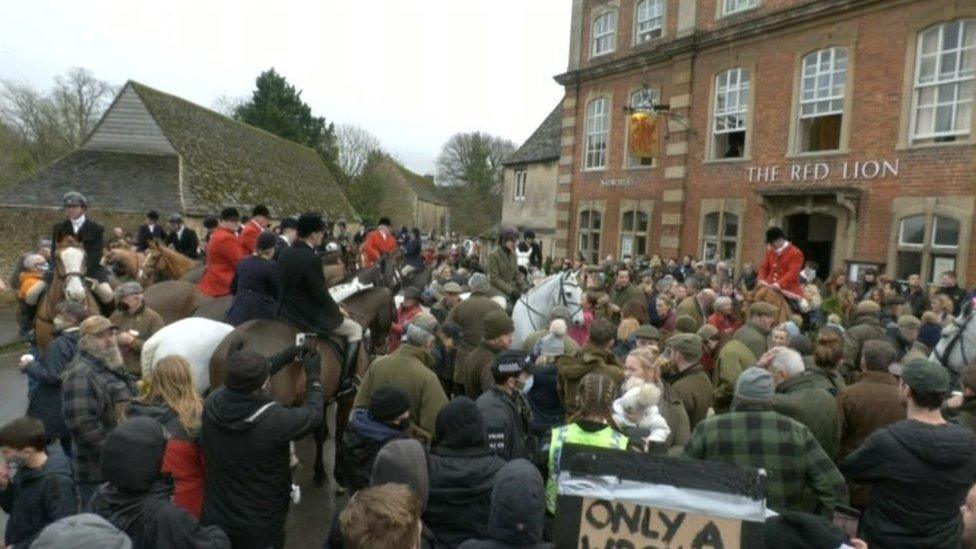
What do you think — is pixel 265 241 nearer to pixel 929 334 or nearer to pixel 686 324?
pixel 686 324

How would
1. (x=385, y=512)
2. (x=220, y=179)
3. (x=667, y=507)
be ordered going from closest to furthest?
1. (x=385, y=512)
2. (x=667, y=507)
3. (x=220, y=179)

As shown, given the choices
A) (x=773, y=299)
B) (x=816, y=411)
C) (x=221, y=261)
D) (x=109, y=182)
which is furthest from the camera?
(x=109, y=182)

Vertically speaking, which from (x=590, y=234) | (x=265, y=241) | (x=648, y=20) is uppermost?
(x=648, y=20)

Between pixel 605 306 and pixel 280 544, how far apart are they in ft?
18.4

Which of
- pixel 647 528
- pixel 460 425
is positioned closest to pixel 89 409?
pixel 460 425

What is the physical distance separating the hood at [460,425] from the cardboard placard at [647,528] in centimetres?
101

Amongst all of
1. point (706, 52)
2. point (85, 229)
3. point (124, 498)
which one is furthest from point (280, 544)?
point (706, 52)

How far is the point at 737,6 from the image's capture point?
59.4ft

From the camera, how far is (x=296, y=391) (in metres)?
5.71

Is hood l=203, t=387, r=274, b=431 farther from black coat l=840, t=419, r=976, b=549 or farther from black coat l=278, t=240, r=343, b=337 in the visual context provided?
black coat l=840, t=419, r=976, b=549

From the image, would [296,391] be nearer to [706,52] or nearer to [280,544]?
[280,544]

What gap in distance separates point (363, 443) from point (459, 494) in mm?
843

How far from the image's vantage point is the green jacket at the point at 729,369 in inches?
228

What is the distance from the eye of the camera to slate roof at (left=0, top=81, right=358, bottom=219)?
2523 centimetres
